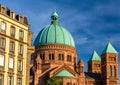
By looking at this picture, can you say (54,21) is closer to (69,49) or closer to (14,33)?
(69,49)

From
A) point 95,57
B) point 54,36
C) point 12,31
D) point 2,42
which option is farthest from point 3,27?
point 95,57

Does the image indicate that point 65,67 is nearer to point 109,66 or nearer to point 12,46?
point 109,66

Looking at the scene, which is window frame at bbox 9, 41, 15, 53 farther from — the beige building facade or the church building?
the church building

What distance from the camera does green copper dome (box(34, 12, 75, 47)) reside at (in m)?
124

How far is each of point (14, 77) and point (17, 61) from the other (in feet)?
8.44

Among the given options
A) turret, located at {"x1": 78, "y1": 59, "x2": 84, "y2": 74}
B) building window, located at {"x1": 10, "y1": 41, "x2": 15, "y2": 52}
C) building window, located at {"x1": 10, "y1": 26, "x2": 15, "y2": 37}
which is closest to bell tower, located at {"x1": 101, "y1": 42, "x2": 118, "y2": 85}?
turret, located at {"x1": 78, "y1": 59, "x2": 84, "y2": 74}

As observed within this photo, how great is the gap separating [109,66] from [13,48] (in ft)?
265

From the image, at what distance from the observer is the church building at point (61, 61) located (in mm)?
114812

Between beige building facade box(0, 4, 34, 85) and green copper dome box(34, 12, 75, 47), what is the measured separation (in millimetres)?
67310

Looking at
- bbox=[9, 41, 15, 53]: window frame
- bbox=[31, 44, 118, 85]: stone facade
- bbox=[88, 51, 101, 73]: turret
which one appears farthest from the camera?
bbox=[88, 51, 101, 73]: turret

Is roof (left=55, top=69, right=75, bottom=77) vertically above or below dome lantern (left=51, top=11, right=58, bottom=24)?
below

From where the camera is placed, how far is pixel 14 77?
51.0 m

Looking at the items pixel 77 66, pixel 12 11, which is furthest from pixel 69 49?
pixel 12 11

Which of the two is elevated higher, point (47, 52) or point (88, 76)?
point (47, 52)
